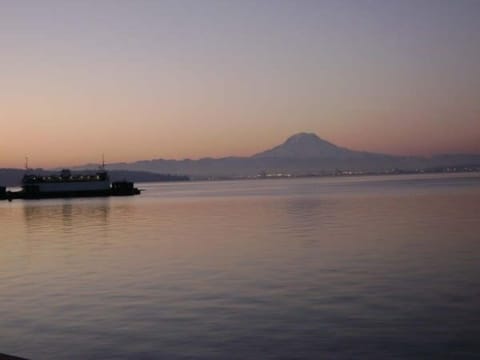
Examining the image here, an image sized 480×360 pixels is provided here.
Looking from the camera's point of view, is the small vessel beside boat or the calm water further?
the small vessel beside boat

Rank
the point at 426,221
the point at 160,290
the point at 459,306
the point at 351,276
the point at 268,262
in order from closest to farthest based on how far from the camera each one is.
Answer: the point at 459,306, the point at 160,290, the point at 351,276, the point at 268,262, the point at 426,221

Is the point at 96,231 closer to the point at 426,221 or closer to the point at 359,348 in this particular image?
the point at 426,221

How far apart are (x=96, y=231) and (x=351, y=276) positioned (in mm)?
33636

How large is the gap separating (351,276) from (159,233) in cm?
2743

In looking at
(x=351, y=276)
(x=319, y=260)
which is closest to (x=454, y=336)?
(x=351, y=276)

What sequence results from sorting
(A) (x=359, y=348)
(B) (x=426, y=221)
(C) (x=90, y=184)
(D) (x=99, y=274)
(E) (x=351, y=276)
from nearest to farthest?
(A) (x=359, y=348) → (E) (x=351, y=276) → (D) (x=99, y=274) → (B) (x=426, y=221) → (C) (x=90, y=184)

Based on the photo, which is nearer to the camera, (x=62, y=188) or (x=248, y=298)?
(x=248, y=298)

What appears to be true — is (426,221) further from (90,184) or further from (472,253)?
(90,184)

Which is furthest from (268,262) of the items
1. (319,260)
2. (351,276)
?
(351,276)

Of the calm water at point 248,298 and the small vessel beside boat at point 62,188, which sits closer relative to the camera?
the calm water at point 248,298

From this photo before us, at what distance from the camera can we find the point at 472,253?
30188 millimetres

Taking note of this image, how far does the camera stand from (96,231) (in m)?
52.9

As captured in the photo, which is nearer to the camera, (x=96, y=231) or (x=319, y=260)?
(x=319, y=260)

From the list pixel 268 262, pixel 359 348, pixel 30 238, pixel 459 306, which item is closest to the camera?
pixel 359 348
